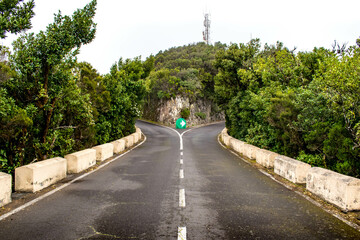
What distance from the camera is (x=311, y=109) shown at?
40.1 feet

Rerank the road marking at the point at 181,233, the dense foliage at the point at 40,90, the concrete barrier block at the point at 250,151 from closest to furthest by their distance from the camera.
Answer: the road marking at the point at 181,233, the dense foliage at the point at 40,90, the concrete barrier block at the point at 250,151

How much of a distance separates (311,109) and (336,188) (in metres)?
6.09

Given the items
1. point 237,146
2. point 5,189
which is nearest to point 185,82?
point 237,146

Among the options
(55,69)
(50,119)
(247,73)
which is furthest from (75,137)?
(247,73)

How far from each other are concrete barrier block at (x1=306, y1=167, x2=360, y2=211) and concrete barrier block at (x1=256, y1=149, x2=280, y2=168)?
13.5 feet

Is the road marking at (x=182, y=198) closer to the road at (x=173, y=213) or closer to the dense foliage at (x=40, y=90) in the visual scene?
the road at (x=173, y=213)

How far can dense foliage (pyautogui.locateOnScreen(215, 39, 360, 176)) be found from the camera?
9445mm

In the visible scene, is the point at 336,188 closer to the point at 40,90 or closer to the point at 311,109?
the point at 311,109

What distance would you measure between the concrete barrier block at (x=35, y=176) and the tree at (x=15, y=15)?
414cm

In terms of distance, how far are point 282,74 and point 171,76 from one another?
41.5 m

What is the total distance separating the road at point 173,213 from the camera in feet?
16.6

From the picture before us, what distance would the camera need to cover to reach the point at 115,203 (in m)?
6.94

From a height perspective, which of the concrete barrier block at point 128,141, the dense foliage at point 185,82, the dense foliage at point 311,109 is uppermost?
the dense foliage at point 185,82

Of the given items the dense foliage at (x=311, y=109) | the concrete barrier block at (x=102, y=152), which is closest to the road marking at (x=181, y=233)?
the dense foliage at (x=311, y=109)
